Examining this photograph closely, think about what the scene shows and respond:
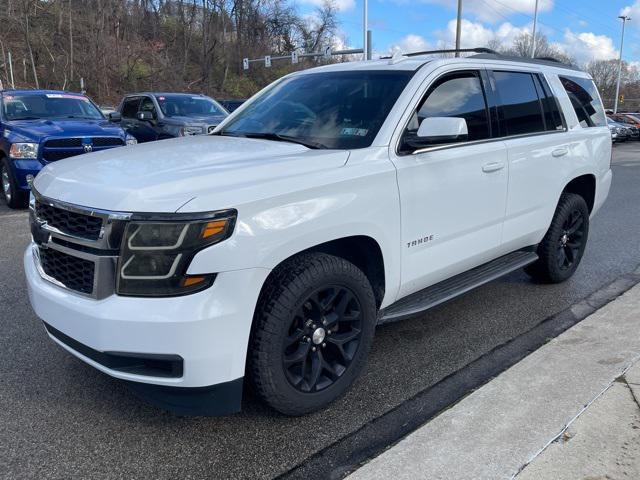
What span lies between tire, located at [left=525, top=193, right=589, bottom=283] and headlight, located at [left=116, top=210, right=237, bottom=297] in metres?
3.37

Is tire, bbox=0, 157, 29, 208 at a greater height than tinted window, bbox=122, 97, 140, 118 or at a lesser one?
lesser

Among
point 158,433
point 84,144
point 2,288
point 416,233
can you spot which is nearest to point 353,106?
point 416,233

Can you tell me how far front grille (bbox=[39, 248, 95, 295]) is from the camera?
2.56 m

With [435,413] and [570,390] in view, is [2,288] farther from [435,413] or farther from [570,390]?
[570,390]

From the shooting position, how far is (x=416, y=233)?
3.32 meters

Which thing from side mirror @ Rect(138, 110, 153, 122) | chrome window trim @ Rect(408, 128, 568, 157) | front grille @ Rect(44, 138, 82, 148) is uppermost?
side mirror @ Rect(138, 110, 153, 122)

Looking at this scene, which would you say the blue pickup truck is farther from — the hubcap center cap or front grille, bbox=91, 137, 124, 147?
the hubcap center cap

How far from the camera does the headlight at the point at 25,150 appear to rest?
8.13 m

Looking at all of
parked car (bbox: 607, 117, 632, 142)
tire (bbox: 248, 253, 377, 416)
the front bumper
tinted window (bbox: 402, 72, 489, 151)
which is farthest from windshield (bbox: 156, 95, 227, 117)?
parked car (bbox: 607, 117, 632, 142)

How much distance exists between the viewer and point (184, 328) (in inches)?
92.9

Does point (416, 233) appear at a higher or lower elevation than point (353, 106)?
lower

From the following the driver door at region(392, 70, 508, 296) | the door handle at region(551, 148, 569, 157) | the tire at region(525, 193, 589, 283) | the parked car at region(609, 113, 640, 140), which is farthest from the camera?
the parked car at region(609, 113, 640, 140)

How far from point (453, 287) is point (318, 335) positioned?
1278mm

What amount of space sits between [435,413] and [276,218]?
140 cm
